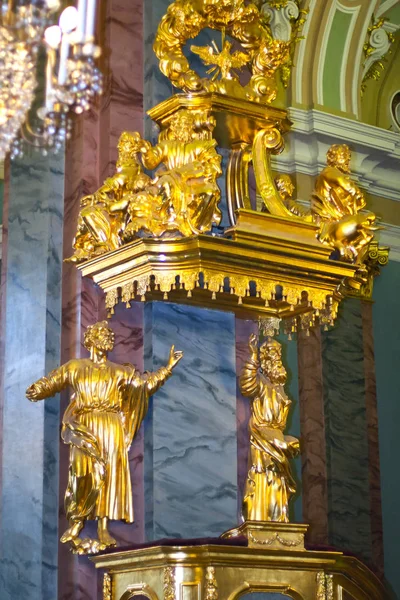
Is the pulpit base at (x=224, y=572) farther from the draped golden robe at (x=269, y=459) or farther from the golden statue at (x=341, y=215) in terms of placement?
the golden statue at (x=341, y=215)

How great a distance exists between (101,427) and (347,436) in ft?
15.2

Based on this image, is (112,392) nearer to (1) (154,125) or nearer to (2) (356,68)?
(1) (154,125)

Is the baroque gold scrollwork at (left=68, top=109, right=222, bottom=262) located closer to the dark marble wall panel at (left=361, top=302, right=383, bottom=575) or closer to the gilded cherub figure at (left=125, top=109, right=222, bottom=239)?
the gilded cherub figure at (left=125, top=109, right=222, bottom=239)

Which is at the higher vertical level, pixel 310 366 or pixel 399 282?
pixel 399 282

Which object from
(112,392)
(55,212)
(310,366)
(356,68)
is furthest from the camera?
(356,68)

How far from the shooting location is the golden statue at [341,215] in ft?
19.0

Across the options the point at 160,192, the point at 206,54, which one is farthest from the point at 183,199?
the point at 206,54

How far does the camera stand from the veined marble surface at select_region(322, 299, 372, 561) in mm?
9406

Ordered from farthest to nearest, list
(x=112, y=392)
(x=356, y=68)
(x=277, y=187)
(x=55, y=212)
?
(x=356, y=68) → (x=55, y=212) → (x=277, y=187) → (x=112, y=392)

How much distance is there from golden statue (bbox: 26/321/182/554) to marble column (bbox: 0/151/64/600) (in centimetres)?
65

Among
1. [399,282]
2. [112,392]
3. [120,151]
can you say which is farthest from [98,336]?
[399,282]

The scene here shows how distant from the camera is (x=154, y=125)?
19.6 ft

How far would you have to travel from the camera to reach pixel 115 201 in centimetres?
550

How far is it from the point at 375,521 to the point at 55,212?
4721mm
